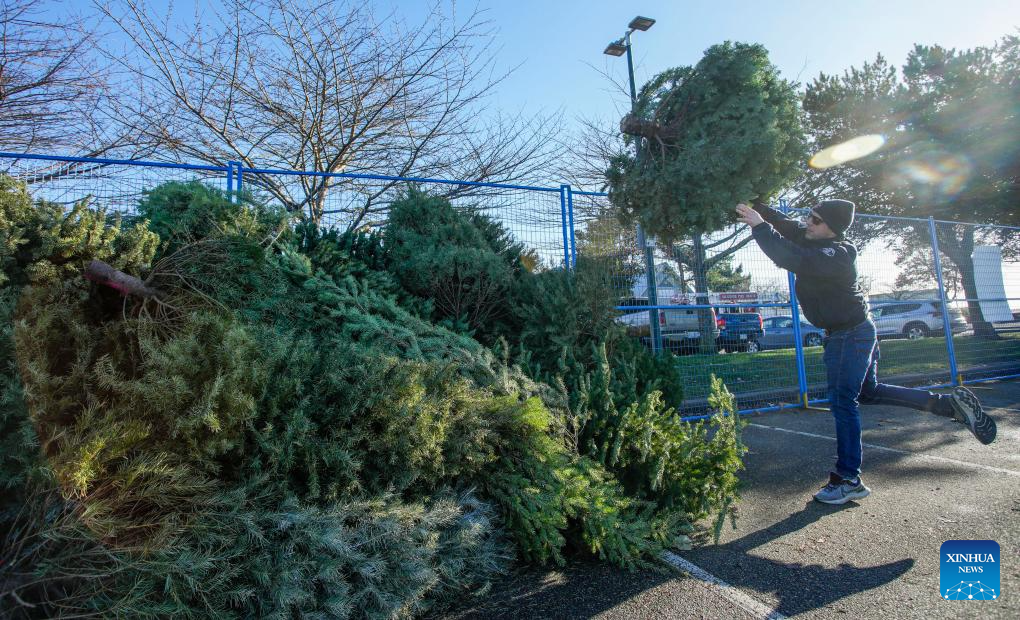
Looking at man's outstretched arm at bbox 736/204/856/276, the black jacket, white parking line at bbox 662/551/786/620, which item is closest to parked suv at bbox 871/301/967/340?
the black jacket

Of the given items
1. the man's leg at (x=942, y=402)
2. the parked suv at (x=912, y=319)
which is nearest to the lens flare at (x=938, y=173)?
the parked suv at (x=912, y=319)

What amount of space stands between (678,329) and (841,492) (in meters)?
3.02

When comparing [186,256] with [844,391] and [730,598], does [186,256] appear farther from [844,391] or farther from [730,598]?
[844,391]

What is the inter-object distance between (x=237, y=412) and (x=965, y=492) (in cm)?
451

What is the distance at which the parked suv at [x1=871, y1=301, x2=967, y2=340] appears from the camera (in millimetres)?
7855

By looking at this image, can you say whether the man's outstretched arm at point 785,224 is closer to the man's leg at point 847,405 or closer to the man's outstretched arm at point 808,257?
the man's outstretched arm at point 808,257

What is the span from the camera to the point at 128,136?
757cm

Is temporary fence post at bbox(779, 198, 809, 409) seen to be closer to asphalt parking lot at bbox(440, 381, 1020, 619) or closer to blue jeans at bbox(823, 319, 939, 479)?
asphalt parking lot at bbox(440, 381, 1020, 619)

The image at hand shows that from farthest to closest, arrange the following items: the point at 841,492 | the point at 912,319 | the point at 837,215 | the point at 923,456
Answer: the point at 912,319
the point at 923,456
the point at 837,215
the point at 841,492

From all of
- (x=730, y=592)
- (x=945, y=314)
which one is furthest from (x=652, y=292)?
(x=945, y=314)

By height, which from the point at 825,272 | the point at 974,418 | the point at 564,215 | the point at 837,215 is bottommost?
the point at 974,418

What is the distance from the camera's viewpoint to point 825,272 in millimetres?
3811

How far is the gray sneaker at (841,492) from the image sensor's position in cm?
359

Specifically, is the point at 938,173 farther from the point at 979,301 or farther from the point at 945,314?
the point at 945,314
